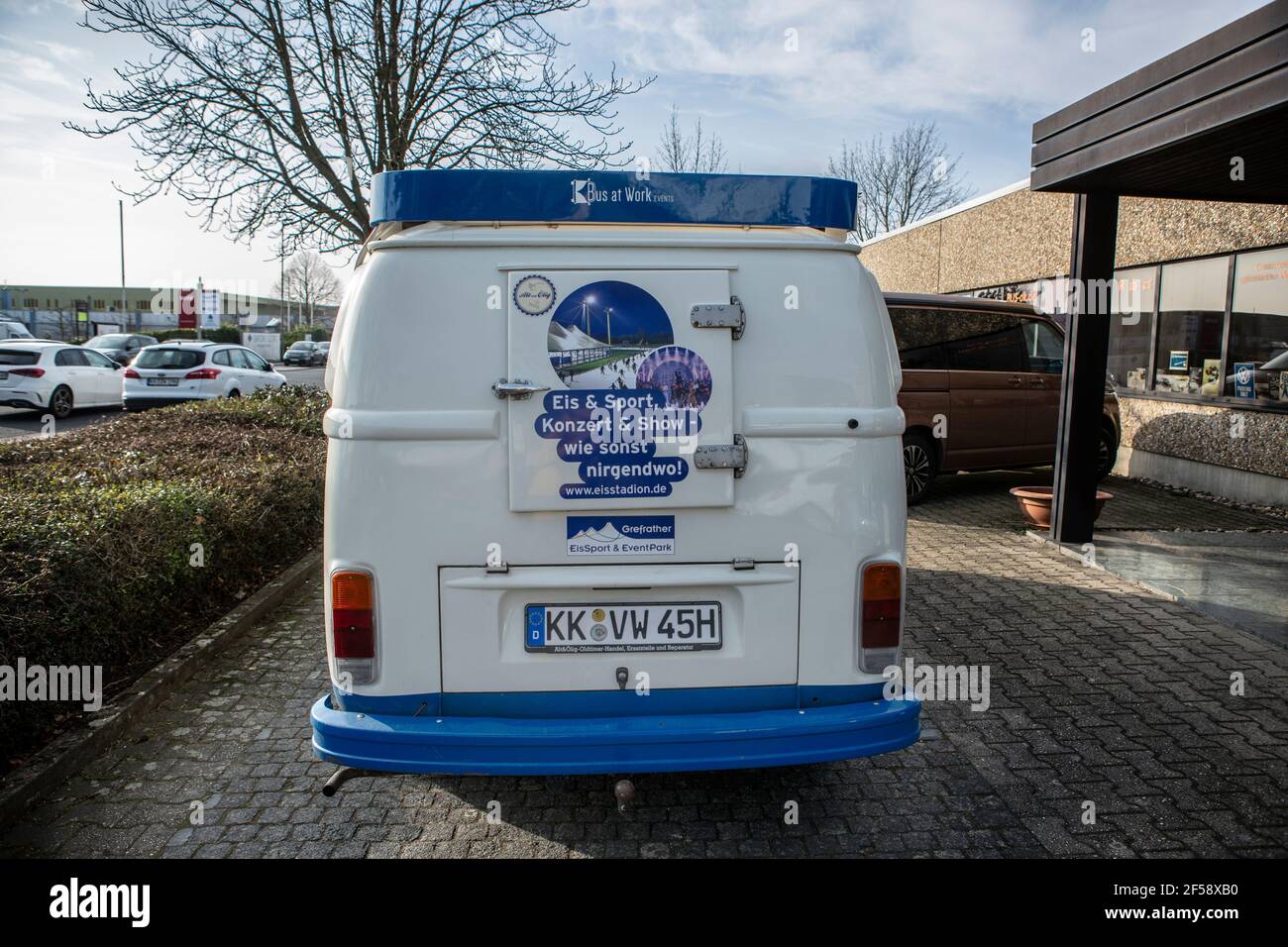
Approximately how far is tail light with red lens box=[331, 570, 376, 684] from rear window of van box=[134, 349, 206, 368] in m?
17.1

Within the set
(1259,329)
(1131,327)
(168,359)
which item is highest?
(1131,327)

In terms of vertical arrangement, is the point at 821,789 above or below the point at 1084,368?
below

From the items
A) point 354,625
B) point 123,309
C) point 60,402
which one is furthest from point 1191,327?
point 123,309

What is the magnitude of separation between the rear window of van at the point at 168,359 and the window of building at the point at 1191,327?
16756 millimetres

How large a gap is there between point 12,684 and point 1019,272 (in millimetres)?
14392

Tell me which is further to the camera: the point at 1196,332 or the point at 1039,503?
the point at 1196,332

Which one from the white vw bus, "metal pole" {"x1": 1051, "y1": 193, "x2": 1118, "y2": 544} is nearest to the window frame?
"metal pole" {"x1": 1051, "y1": 193, "x2": 1118, "y2": 544}

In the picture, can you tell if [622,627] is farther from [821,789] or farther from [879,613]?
[821,789]

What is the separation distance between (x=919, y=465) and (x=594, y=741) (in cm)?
755

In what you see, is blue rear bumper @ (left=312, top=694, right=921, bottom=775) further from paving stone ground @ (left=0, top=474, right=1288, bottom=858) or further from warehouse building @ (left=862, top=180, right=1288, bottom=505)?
warehouse building @ (left=862, top=180, right=1288, bottom=505)

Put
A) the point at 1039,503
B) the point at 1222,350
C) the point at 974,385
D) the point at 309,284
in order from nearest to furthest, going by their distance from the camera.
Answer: the point at 1039,503 < the point at 974,385 < the point at 1222,350 < the point at 309,284

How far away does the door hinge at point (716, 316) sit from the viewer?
9.87 feet

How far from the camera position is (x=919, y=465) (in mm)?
9742

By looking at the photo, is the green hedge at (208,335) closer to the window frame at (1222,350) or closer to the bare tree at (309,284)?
the bare tree at (309,284)
